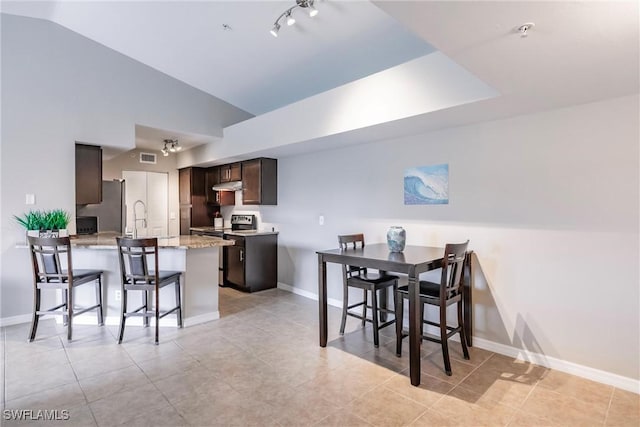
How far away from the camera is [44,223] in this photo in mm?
3770

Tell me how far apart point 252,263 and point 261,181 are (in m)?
1.24

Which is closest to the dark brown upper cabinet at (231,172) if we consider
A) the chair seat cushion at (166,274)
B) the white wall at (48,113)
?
the white wall at (48,113)

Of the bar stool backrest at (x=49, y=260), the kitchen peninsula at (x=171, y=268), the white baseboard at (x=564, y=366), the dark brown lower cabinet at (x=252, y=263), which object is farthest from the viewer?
the dark brown lower cabinet at (x=252, y=263)

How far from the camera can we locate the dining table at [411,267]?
8.02 ft

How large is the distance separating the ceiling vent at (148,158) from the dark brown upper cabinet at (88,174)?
169cm

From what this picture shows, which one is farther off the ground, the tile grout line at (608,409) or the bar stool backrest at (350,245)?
the bar stool backrest at (350,245)

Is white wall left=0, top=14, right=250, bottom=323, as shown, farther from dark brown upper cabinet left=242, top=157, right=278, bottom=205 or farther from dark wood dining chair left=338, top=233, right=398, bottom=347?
dark wood dining chair left=338, top=233, right=398, bottom=347

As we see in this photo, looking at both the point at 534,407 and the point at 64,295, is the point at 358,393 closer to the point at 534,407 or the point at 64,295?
the point at 534,407

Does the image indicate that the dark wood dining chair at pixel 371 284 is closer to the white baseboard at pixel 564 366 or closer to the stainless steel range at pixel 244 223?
the white baseboard at pixel 564 366

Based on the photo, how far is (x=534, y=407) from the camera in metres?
2.19

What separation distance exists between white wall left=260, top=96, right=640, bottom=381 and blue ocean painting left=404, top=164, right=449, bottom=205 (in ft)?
0.21

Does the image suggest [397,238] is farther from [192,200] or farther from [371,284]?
[192,200]

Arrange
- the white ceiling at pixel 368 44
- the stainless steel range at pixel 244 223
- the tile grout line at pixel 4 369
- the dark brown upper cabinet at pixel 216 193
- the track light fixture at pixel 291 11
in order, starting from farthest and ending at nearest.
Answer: the dark brown upper cabinet at pixel 216 193, the stainless steel range at pixel 244 223, the track light fixture at pixel 291 11, the tile grout line at pixel 4 369, the white ceiling at pixel 368 44

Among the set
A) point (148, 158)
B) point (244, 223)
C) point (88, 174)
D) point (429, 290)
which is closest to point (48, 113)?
point (88, 174)
